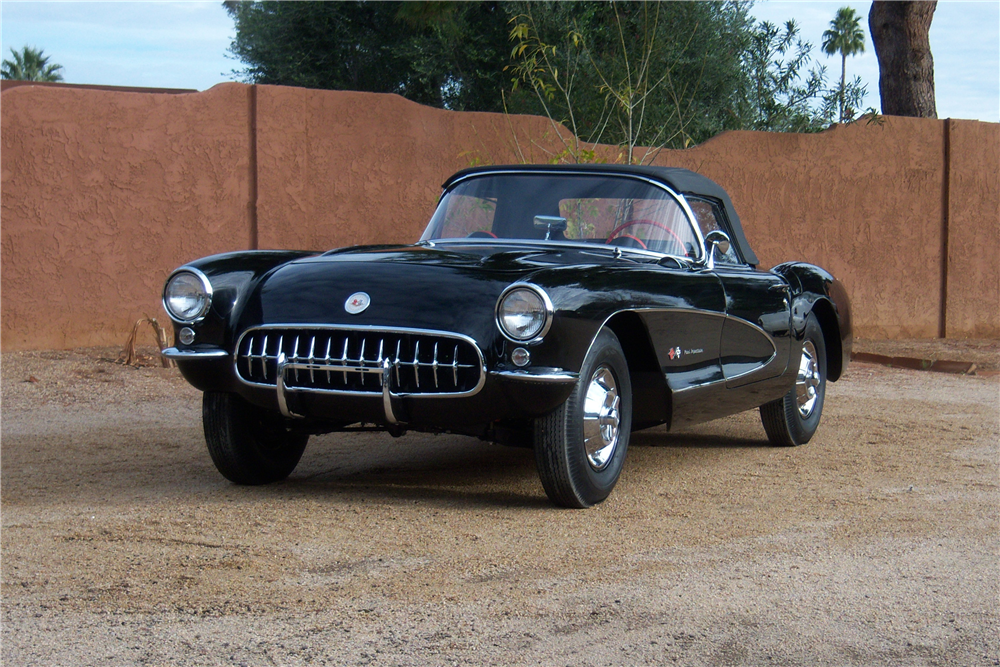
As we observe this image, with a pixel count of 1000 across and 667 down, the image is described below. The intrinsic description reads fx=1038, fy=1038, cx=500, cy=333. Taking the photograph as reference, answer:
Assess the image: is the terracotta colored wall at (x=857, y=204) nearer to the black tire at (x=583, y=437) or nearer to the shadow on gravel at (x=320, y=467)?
the shadow on gravel at (x=320, y=467)

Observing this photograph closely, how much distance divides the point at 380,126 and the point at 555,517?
6.66m

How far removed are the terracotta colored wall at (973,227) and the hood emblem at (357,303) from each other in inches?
403

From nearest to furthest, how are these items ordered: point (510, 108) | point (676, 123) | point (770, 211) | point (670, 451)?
point (670, 451)
point (770, 211)
point (676, 123)
point (510, 108)

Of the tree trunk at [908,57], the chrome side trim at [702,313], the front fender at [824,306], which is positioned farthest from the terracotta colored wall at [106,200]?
the tree trunk at [908,57]

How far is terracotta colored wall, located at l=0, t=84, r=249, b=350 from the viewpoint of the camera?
8727mm

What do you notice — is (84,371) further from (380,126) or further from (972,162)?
(972,162)

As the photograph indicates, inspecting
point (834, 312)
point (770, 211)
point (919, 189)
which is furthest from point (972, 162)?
point (834, 312)

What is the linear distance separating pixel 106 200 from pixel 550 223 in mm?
5445

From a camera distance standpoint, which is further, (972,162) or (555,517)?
(972,162)

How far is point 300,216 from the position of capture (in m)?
9.67

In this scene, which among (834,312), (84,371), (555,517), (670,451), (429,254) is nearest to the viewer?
(555,517)

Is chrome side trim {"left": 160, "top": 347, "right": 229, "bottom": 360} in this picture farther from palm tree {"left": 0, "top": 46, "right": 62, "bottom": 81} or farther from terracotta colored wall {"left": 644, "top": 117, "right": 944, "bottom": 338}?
palm tree {"left": 0, "top": 46, "right": 62, "bottom": 81}

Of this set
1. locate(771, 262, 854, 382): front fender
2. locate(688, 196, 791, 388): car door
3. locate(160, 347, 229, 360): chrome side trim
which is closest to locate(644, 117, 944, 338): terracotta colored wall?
locate(771, 262, 854, 382): front fender

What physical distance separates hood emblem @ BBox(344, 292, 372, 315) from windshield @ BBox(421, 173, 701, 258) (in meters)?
1.16
